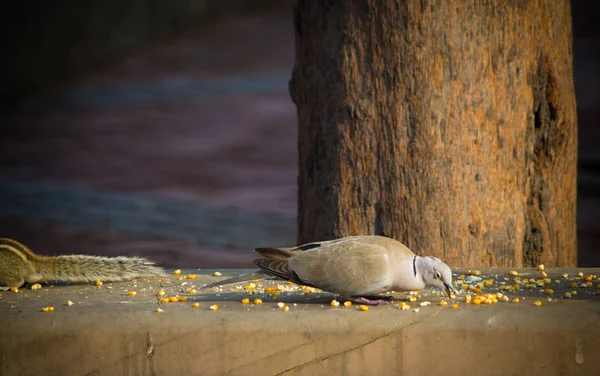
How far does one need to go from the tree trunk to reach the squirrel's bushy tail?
1.33 metres

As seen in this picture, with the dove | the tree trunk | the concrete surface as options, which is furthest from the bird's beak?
the tree trunk

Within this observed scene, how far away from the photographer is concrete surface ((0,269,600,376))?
116 inches

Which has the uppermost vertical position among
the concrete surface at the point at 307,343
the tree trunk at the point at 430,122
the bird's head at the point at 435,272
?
the tree trunk at the point at 430,122

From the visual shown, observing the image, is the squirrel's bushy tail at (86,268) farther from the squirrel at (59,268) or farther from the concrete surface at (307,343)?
the concrete surface at (307,343)

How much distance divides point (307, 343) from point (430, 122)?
2.12 m

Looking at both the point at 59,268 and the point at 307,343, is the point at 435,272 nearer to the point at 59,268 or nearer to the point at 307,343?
the point at 307,343

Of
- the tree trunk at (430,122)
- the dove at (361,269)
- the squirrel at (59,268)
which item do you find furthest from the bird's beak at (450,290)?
the squirrel at (59,268)

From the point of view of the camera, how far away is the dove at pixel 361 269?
3205mm

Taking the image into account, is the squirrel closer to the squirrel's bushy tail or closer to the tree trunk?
the squirrel's bushy tail

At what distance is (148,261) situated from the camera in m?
4.23

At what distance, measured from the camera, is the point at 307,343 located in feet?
9.69

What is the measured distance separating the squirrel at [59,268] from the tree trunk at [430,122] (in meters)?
1.33

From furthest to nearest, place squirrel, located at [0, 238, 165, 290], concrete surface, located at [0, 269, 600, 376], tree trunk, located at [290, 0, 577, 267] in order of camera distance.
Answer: tree trunk, located at [290, 0, 577, 267], squirrel, located at [0, 238, 165, 290], concrete surface, located at [0, 269, 600, 376]

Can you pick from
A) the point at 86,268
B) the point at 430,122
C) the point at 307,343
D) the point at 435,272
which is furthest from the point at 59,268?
the point at 430,122
